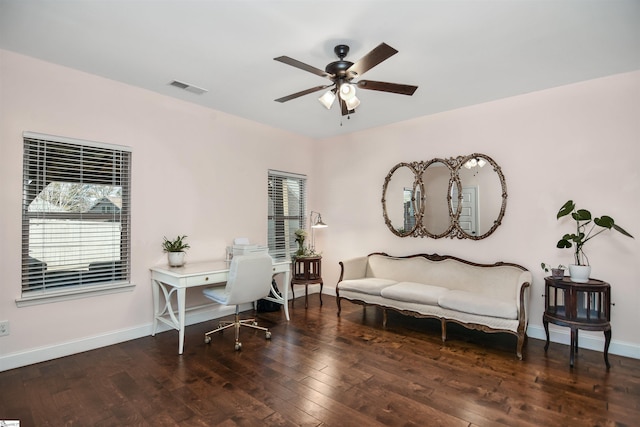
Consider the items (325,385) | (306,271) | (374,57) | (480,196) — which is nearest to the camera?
(374,57)

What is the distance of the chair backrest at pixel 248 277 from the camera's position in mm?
3248

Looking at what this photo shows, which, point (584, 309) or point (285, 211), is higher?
point (285, 211)

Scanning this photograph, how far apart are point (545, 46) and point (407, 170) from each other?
2.22 meters

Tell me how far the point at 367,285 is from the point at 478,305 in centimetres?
131

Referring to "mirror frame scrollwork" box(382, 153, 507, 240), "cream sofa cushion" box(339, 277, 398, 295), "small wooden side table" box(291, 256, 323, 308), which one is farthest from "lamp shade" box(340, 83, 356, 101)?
"small wooden side table" box(291, 256, 323, 308)

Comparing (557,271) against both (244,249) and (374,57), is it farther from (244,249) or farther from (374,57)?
(244,249)

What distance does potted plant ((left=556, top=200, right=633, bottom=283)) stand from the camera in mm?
2992

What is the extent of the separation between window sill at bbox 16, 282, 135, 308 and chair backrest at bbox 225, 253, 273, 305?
115 centimetres

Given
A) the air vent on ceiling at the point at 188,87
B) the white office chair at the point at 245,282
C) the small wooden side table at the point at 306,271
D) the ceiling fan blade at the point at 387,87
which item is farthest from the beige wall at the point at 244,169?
the ceiling fan blade at the point at 387,87

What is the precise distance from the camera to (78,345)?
10.3ft

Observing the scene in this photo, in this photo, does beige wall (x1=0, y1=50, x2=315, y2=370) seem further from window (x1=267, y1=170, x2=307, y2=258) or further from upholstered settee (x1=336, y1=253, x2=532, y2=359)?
upholstered settee (x1=336, y1=253, x2=532, y2=359)

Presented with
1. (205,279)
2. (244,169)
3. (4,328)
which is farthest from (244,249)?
(4,328)

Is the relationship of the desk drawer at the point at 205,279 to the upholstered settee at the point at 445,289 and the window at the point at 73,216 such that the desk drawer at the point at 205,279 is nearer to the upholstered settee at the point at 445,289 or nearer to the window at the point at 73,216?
the window at the point at 73,216

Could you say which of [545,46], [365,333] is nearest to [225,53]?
[545,46]
